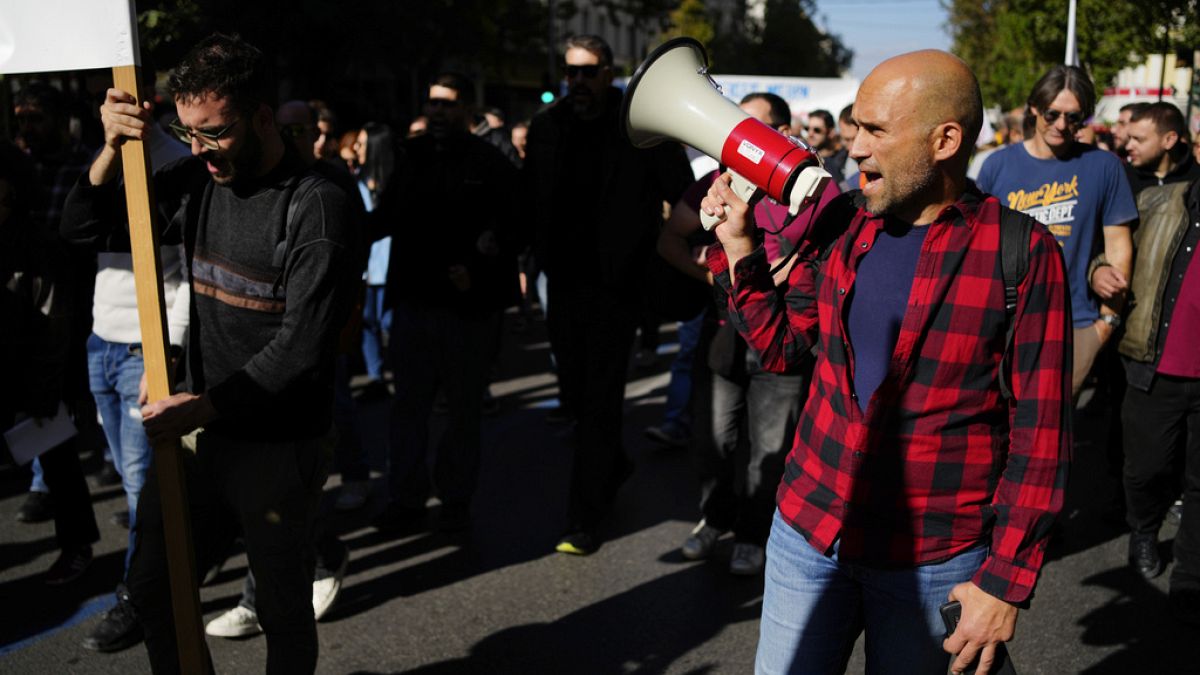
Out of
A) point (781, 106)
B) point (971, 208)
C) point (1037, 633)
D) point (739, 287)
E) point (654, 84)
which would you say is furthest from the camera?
point (781, 106)

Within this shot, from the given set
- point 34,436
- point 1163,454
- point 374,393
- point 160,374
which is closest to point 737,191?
point 160,374

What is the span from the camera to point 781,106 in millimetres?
4547

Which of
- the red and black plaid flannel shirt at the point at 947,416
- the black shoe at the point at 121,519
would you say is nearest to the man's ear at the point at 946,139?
the red and black plaid flannel shirt at the point at 947,416

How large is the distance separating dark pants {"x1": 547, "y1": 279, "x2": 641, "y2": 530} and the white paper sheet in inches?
79.2

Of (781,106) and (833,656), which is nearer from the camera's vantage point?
(833,656)

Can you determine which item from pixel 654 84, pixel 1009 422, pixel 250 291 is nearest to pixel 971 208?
pixel 1009 422

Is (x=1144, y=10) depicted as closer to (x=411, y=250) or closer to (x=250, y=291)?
(x=411, y=250)

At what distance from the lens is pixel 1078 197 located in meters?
4.50

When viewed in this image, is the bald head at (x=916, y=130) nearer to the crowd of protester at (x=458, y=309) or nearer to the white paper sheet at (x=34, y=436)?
the crowd of protester at (x=458, y=309)

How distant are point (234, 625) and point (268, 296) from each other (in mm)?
1526

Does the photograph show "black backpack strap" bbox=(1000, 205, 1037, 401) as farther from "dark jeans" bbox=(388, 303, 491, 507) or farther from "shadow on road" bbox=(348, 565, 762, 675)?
"dark jeans" bbox=(388, 303, 491, 507)

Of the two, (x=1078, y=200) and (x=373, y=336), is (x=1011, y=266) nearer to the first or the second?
(x=1078, y=200)

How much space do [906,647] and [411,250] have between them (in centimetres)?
315

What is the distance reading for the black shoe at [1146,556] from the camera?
448cm
